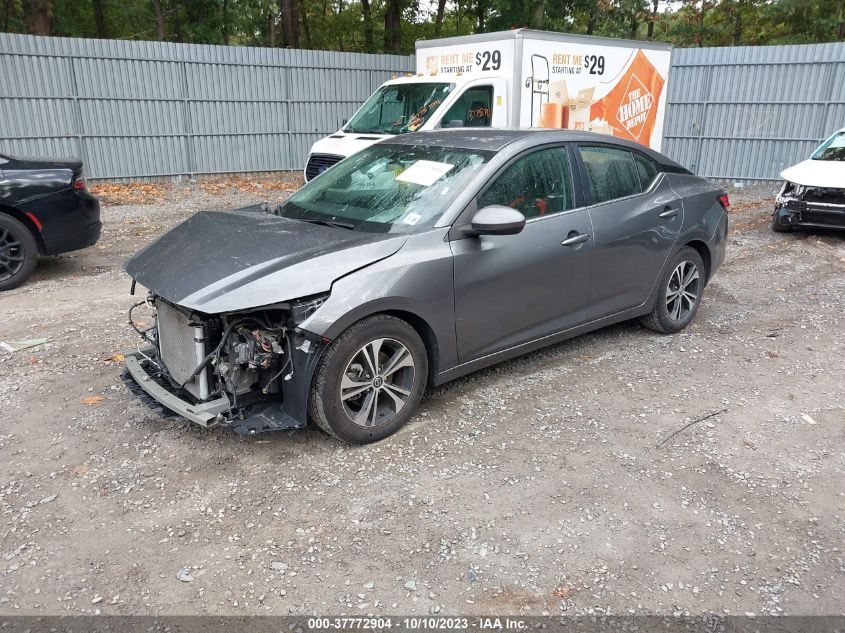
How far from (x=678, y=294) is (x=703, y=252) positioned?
1.50ft

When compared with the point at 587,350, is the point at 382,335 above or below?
above

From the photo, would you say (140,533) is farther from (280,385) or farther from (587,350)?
(587,350)

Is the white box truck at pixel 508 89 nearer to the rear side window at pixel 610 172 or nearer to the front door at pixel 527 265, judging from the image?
the rear side window at pixel 610 172

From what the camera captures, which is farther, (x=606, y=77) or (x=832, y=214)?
(x=606, y=77)

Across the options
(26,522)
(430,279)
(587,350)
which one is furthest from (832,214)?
(26,522)

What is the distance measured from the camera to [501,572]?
298cm

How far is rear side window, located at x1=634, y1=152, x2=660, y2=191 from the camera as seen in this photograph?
17.8ft

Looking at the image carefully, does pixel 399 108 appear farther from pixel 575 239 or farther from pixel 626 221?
pixel 575 239

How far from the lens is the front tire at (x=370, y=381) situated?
3664mm

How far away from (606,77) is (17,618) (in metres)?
10.9

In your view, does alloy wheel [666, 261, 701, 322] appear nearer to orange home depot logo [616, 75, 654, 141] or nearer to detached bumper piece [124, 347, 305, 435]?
detached bumper piece [124, 347, 305, 435]

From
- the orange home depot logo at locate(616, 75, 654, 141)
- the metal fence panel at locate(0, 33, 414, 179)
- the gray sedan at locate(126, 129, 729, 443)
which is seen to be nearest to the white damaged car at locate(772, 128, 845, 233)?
the orange home depot logo at locate(616, 75, 654, 141)

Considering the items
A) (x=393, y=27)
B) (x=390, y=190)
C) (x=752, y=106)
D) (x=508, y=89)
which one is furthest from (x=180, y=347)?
(x=393, y=27)

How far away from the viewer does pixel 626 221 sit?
→ 5.11 metres
